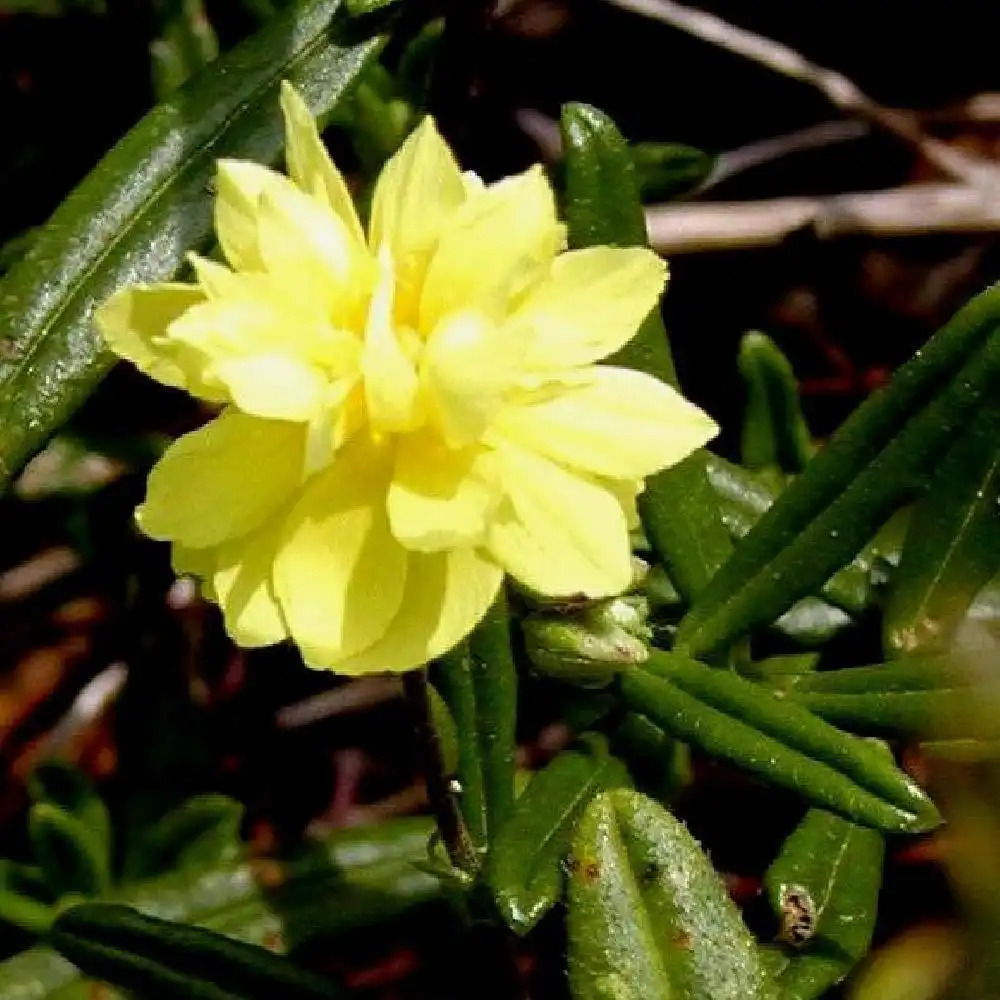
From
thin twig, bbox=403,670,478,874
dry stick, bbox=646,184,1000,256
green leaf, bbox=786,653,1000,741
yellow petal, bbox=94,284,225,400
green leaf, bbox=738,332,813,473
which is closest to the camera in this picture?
yellow petal, bbox=94,284,225,400

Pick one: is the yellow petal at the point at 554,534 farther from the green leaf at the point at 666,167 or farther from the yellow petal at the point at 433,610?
the green leaf at the point at 666,167

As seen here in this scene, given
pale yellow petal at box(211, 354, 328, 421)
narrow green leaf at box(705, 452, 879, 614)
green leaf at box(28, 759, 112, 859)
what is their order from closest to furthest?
pale yellow petal at box(211, 354, 328, 421), narrow green leaf at box(705, 452, 879, 614), green leaf at box(28, 759, 112, 859)

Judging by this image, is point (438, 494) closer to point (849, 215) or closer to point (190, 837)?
point (190, 837)

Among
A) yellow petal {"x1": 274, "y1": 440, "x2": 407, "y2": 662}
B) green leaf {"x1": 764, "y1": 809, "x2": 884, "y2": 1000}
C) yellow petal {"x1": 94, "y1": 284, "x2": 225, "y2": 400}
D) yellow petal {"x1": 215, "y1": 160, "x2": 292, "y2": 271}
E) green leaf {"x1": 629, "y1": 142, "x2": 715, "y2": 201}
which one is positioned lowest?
green leaf {"x1": 764, "y1": 809, "x2": 884, "y2": 1000}

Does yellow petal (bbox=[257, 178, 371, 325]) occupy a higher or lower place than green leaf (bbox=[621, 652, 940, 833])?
higher

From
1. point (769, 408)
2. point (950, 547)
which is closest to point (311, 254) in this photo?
point (950, 547)

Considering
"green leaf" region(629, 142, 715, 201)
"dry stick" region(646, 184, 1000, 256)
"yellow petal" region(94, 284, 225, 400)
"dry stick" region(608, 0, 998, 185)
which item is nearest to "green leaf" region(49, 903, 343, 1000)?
"yellow petal" region(94, 284, 225, 400)

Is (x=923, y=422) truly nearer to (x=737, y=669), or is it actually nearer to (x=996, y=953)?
(x=737, y=669)

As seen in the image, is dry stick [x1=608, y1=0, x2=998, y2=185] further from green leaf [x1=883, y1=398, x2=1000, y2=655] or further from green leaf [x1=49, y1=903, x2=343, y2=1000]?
green leaf [x1=49, y1=903, x2=343, y2=1000]
